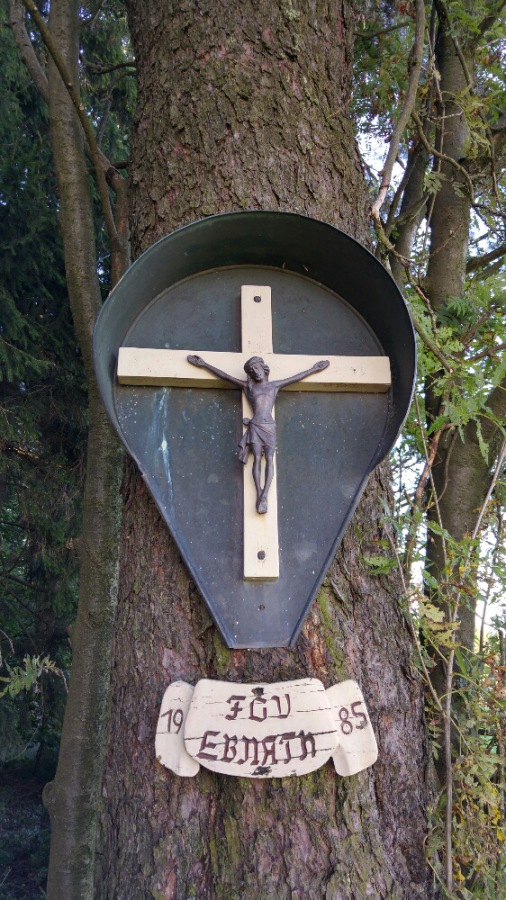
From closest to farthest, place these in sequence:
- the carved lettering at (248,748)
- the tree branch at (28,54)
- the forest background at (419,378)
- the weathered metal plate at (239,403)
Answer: the carved lettering at (248,748)
the weathered metal plate at (239,403)
the forest background at (419,378)
the tree branch at (28,54)

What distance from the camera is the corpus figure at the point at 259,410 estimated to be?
1.66 metres

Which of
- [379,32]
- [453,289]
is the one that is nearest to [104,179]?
[379,32]

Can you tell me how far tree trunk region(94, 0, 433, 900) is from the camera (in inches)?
56.8

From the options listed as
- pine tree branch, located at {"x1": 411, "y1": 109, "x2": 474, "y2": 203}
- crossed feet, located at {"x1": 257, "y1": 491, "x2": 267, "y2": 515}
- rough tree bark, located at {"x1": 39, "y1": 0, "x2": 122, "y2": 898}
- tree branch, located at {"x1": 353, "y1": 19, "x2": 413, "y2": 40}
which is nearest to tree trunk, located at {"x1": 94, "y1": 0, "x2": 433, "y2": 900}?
crossed feet, located at {"x1": 257, "y1": 491, "x2": 267, "y2": 515}

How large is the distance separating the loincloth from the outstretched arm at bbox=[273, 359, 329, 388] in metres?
0.13

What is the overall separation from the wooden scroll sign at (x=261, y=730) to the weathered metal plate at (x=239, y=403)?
125 mm

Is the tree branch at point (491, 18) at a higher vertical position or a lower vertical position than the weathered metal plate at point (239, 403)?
higher

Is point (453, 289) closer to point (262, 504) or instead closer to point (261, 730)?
point (262, 504)

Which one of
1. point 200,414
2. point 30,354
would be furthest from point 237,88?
point 30,354

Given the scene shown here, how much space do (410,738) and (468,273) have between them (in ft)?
8.88

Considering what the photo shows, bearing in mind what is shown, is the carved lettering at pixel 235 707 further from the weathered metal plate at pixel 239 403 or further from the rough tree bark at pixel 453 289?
the rough tree bark at pixel 453 289

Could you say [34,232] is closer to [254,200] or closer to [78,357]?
[78,357]

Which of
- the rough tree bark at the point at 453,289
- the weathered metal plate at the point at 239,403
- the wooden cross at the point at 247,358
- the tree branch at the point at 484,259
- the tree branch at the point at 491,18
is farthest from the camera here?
the tree branch at the point at 484,259

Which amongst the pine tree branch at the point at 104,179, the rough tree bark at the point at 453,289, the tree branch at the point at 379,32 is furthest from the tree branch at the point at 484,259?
the pine tree branch at the point at 104,179
